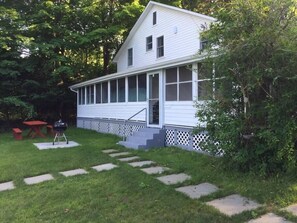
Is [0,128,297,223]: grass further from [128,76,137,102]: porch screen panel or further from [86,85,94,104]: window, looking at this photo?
[86,85,94,104]: window

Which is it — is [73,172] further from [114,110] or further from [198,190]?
[114,110]

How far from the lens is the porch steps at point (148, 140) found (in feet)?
35.7

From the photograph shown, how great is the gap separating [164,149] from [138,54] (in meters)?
9.63

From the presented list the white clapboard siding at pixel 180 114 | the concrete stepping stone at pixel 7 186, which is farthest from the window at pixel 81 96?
the concrete stepping stone at pixel 7 186

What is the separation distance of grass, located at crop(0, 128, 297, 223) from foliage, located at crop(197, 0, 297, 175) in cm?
51

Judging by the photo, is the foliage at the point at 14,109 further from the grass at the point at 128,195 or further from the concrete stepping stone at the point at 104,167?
the concrete stepping stone at the point at 104,167

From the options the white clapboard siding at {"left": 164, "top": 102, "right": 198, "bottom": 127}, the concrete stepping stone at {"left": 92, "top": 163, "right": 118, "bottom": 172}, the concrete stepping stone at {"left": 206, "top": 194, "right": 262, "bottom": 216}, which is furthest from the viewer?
the white clapboard siding at {"left": 164, "top": 102, "right": 198, "bottom": 127}

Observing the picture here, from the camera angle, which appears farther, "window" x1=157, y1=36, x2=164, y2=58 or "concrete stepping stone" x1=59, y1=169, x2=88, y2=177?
"window" x1=157, y1=36, x2=164, y2=58

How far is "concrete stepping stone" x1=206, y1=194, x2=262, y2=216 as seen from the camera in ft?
14.9

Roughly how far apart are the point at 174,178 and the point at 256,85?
7.86 ft

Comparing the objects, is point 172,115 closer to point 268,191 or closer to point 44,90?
point 268,191

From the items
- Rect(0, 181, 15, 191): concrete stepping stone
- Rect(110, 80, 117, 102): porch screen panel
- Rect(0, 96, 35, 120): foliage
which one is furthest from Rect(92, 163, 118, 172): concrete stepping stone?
Rect(0, 96, 35, 120): foliage

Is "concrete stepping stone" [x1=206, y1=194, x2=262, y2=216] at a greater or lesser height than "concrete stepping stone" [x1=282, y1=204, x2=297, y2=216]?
lesser

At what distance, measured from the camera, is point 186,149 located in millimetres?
10062
